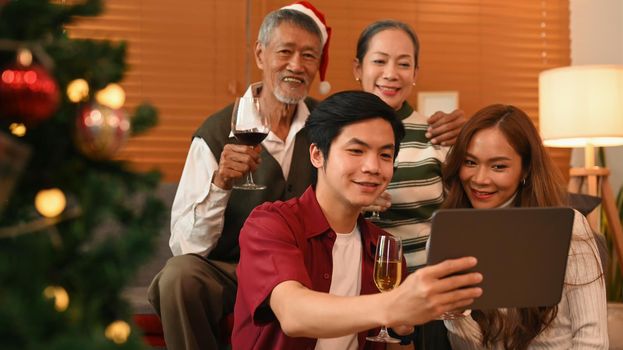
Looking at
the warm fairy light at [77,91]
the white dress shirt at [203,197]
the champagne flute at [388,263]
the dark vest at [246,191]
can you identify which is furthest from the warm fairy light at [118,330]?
the dark vest at [246,191]

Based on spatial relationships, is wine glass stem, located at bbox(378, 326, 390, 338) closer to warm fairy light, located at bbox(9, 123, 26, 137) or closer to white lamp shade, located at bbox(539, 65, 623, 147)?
warm fairy light, located at bbox(9, 123, 26, 137)

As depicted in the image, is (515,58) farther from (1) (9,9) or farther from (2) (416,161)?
(1) (9,9)

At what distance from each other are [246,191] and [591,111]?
194cm

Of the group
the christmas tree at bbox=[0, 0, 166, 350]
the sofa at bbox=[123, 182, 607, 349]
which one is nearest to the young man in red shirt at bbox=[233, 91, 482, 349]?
the sofa at bbox=[123, 182, 607, 349]

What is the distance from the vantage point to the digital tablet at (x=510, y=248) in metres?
1.67

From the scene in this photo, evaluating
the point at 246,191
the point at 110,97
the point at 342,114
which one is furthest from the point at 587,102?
the point at 110,97

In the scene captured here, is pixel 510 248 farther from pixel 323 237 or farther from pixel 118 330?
pixel 118 330

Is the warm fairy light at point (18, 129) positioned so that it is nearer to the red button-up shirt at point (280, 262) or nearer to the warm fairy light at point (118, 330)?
the warm fairy light at point (118, 330)

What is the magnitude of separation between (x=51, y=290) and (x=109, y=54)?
0.93 feet

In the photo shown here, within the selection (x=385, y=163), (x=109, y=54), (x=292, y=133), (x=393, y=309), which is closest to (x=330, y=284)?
(x=385, y=163)

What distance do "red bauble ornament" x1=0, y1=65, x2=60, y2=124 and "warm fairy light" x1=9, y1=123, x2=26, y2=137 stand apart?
5cm

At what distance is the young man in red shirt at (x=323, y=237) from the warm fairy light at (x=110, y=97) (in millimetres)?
903

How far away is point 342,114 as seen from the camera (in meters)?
2.12

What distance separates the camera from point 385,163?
6.89 ft
